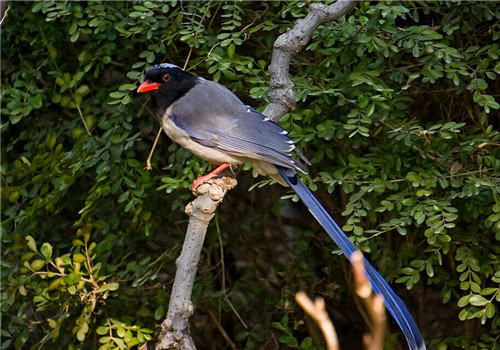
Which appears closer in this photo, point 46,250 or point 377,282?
point 377,282

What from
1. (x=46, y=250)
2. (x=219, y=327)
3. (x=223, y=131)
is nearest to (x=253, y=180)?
(x=219, y=327)

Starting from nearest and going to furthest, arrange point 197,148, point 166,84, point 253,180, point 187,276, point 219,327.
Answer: point 187,276, point 197,148, point 166,84, point 219,327, point 253,180

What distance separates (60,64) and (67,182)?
2.23ft

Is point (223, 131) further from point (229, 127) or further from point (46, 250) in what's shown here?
point (46, 250)

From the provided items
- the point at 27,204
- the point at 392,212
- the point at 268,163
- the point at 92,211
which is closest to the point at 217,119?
the point at 268,163

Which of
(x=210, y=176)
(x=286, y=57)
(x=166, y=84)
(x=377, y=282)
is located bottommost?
(x=377, y=282)

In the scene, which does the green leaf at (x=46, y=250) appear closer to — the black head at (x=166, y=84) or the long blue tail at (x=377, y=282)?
the black head at (x=166, y=84)

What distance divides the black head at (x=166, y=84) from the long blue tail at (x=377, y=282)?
47 centimetres

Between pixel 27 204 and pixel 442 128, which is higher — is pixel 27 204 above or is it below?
below

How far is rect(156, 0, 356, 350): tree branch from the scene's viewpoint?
2.33m

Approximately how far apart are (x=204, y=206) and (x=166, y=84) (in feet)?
1.98

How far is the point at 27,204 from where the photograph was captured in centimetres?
367

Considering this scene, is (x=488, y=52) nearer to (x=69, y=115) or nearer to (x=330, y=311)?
(x=330, y=311)

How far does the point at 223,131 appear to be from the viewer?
A: 8.97ft
